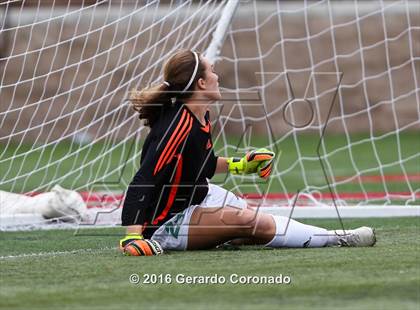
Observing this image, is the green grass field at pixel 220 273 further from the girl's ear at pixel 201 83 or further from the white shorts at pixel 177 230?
the girl's ear at pixel 201 83

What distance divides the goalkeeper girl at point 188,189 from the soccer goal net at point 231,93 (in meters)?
2.09

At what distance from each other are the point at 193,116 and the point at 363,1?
949cm

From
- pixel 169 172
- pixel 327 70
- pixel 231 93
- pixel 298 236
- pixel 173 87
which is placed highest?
pixel 173 87

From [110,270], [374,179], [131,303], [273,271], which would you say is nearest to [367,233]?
[273,271]

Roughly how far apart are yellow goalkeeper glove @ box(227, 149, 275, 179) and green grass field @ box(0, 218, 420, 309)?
40 cm

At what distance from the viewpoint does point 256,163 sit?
548 centimetres

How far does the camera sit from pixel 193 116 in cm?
534

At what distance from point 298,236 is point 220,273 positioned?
0.98m

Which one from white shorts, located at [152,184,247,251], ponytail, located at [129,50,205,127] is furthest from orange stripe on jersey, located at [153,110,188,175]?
white shorts, located at [152,184,247,251]

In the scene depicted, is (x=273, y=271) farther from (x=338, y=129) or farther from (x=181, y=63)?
(x=338, y=129)

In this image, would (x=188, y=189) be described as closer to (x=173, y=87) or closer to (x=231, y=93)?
(x=173, y=87)

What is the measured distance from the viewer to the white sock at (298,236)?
17.6 feet

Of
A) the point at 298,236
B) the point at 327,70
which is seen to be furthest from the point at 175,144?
the point at 327,70

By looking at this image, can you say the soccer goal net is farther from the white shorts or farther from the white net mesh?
the white shorts
